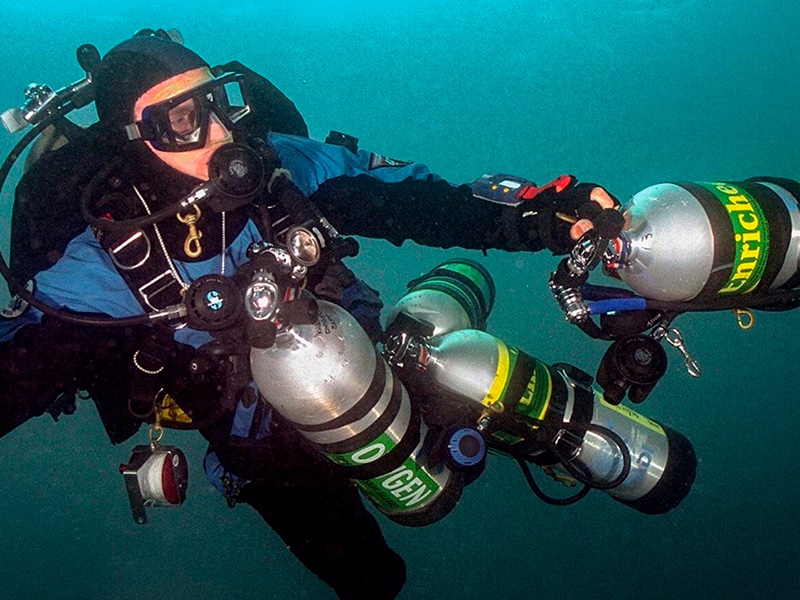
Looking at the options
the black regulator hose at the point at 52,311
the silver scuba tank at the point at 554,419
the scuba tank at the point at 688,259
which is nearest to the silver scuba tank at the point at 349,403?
the silver scuba tank at the point at 554,419

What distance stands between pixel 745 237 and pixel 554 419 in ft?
4.25

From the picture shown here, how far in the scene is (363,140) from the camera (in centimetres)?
4984

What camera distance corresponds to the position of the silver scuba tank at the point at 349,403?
82.6 inches

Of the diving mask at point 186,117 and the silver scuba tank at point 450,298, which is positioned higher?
the diving mask at point 186,117

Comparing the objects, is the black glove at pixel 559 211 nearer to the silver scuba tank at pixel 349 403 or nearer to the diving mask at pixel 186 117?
the silver scuba tank at pixel 349 403

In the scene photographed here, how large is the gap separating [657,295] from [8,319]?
2773mm

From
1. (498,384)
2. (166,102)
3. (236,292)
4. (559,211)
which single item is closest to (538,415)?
(498,384)

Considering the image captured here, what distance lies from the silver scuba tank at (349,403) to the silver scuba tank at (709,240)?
117cm

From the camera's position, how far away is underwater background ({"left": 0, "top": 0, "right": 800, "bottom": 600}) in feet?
48.5

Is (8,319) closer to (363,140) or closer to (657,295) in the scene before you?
(657,295)

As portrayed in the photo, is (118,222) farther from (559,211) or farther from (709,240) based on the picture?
(709,240)

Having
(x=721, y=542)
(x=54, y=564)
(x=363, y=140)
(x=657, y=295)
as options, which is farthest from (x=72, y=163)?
(x=363, y=140)

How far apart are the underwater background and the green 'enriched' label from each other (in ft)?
13.3

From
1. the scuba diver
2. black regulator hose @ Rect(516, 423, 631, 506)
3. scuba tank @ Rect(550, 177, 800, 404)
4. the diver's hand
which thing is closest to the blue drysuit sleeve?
the scuba diver
